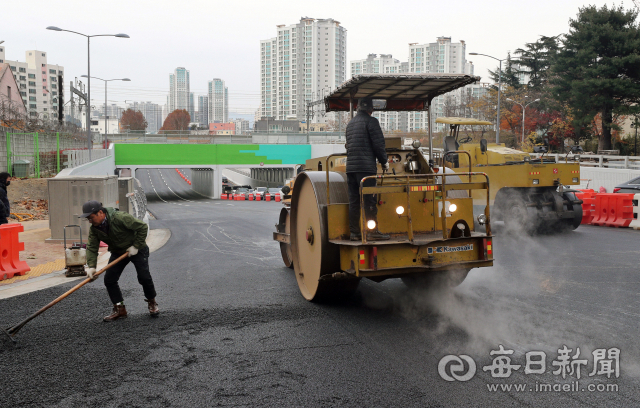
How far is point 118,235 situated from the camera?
6336 millimetres

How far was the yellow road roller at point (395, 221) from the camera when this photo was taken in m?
5.76

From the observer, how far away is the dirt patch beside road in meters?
19.2

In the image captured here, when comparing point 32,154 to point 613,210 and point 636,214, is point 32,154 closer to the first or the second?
point 613,210

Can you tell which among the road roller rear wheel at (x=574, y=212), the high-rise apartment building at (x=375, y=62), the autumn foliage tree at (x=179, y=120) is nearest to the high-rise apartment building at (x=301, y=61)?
the high-rise apartment building at (x=375, y=62)

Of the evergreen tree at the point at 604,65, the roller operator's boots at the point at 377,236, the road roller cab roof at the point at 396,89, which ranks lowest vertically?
the roller operator's boots at the point at 377,236

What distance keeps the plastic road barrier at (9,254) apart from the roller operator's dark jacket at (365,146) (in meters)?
6.34

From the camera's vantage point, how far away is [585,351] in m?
4.95

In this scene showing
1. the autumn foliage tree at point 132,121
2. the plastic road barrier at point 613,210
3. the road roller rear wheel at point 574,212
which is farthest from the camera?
the autumn foliage tree at point 132,121

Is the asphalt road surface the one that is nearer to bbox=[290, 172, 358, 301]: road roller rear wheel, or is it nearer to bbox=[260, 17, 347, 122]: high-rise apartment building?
bbox=[290, 172, 358, 301]: road roller rear wheel

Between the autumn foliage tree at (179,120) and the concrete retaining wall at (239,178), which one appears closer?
the concrete retaining wall at (239,178)

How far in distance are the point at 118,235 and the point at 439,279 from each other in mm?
4018

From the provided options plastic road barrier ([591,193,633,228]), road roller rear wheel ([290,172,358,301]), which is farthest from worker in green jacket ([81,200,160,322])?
plastic road barrier ([591,193,633,228])

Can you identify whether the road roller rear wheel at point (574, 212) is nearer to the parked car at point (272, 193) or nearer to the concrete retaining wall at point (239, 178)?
the parked car at point (272, 193)

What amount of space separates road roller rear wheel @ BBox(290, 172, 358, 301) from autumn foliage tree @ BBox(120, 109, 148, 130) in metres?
119
